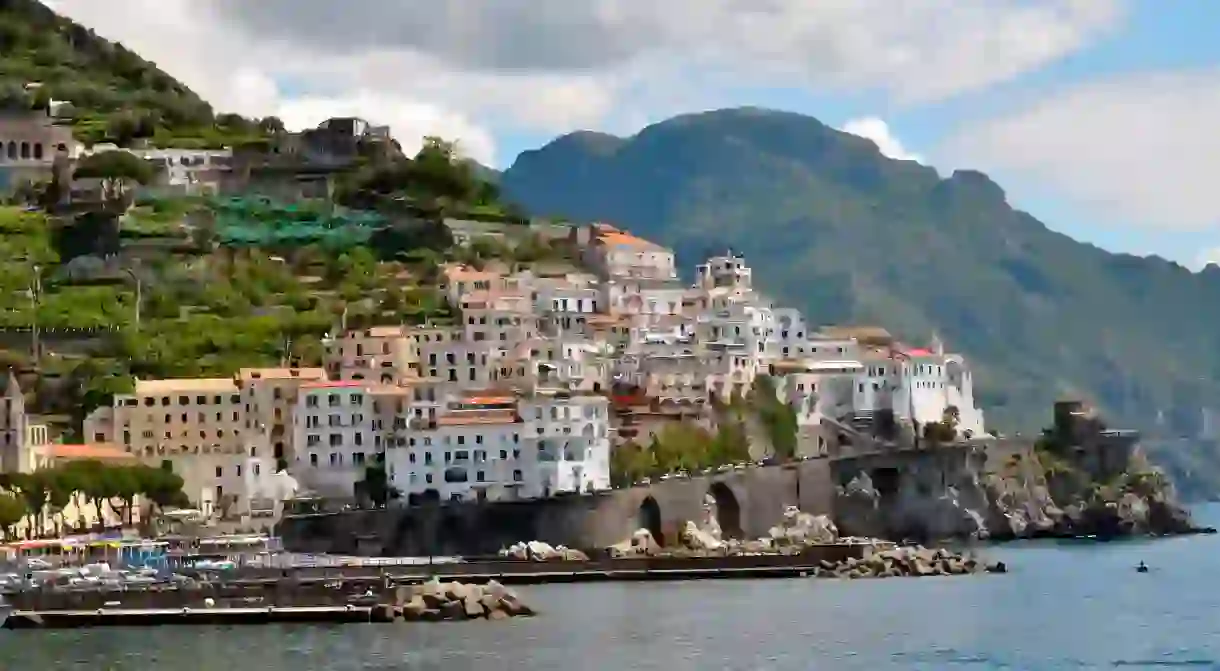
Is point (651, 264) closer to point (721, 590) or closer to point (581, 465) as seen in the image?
point (581, 465)

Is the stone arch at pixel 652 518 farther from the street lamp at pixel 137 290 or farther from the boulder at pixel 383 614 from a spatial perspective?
the boulder at pixel 383 614

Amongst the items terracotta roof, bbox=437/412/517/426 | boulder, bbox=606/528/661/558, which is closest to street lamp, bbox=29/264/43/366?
terracotta roof, bbox=437/412/517/426

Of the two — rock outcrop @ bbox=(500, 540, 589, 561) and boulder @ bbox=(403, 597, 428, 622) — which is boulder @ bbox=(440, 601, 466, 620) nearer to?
boulder @ bbox=(403, 597, 428, 622)

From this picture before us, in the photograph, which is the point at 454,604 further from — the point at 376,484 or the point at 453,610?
the point at 376,484

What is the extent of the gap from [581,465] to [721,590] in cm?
1956

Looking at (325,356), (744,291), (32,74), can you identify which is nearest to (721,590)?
(325,356)

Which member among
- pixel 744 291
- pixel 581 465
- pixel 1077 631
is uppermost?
pixel 744 291

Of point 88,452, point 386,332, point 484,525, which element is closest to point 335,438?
point 484,525

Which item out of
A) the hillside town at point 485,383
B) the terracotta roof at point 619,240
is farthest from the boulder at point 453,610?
the terracotta roof at point 619,240

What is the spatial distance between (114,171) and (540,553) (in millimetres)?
54245

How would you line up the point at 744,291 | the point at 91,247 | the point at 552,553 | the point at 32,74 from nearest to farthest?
the point at 552,553
the point at 91,247
the point at 744,291
the point at 32,74

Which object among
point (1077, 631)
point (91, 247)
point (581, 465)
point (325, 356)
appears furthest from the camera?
point (91, 247)

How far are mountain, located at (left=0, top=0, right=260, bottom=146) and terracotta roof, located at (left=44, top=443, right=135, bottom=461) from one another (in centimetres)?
4996

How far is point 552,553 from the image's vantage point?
111 meters
